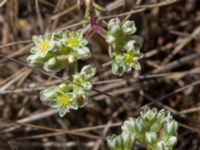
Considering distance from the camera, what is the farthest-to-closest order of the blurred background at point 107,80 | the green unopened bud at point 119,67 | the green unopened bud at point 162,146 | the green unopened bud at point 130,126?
1. the blurred background at point 107,80
2. the green unopened bud at point 119,67
3. the green unopened bud at point 130,126
4. the green unopened bud at point 162,146

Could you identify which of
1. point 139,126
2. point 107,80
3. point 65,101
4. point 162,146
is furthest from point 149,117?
point 107,80

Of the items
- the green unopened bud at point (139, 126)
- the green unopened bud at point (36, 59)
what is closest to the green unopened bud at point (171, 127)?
the green unopened bud at point (139, 126)

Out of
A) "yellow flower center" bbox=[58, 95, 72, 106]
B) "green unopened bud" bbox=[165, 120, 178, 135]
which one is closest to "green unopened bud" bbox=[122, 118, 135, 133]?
"green unopened bud" bbox=[165, 120, 178, 135]

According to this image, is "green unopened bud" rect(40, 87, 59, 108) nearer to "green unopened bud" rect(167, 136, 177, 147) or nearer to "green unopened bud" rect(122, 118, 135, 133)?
"green unopened bud" rect(122, 118, 135, 133)

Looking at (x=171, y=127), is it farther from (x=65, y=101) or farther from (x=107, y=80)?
(x=107, y=80)

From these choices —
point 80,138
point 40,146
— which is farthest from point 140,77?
point 40,146

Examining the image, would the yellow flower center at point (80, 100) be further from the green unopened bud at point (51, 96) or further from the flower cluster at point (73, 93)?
the green unopened bud at point (51, 96)
